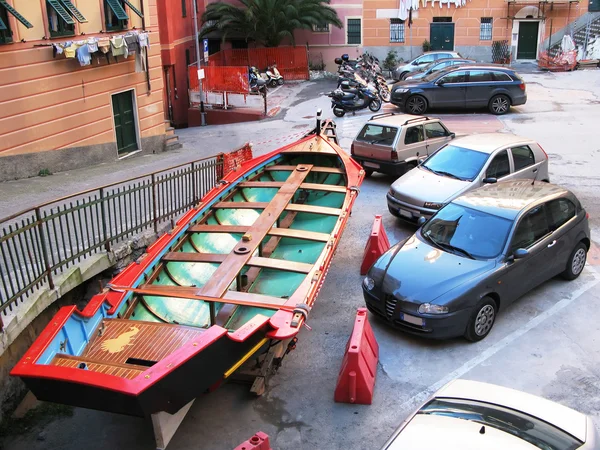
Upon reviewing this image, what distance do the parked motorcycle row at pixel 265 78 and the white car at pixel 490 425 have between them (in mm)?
21687

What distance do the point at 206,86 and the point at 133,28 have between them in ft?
28.9

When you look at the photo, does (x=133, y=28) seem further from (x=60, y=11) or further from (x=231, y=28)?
(x=231, y=28)

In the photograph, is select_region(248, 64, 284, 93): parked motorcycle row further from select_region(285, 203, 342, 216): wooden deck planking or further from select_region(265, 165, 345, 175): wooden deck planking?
select_region(285, 203, 342, 216): wooden deck planking

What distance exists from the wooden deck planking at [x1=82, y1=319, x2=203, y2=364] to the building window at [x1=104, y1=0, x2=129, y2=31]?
11051 millimetres

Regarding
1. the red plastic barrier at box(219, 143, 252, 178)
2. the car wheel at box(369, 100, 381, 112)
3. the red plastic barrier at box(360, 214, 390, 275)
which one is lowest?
the red plastic barrier at box(360, 214, 390, 275)

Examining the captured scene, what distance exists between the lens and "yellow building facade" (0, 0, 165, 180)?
42.2ft

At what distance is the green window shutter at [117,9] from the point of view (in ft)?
50.4

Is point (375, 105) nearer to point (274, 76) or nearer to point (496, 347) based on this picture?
point (274, 76)

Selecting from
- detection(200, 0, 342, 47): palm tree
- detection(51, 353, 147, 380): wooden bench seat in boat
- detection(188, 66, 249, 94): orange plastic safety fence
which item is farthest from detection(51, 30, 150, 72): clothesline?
detection(200, 0, 342, 47): palm tree

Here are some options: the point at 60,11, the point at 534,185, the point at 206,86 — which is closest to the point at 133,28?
the point at 60,11

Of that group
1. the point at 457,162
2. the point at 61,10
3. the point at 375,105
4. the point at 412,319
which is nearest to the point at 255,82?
the point at 375,105

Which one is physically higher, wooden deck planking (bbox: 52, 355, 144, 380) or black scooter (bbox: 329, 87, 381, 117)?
black scooter (bbox: 329, 87, 381, 117)

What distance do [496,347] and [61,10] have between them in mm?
11527

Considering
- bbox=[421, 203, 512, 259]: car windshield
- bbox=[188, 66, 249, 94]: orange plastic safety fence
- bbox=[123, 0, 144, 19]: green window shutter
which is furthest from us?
bbox=[188, 66, 249, 94]: orange plastic safety fence
